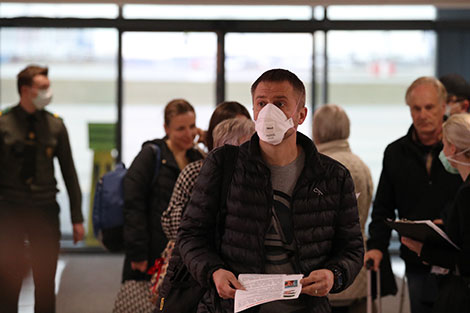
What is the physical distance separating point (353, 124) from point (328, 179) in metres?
7.19

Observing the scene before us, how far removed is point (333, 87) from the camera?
32.7 ft

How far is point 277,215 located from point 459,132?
149cm

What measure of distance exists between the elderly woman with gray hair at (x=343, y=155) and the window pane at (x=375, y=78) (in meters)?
5.10

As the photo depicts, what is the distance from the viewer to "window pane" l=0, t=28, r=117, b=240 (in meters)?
9.79

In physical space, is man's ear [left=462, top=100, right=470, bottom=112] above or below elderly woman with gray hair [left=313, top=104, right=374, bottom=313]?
above

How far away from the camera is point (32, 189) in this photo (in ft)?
17.8

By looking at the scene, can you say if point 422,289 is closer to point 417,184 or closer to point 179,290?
point 417,184

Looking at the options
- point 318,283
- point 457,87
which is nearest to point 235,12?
point 457,87

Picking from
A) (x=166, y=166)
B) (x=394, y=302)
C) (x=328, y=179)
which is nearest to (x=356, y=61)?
(x=394, y=302)

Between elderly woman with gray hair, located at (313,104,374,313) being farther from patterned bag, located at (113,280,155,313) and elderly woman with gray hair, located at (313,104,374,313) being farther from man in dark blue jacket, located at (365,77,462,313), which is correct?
patterned bag, located at (113,280,155,313)

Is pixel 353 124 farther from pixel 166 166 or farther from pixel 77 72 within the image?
pixel 166 166

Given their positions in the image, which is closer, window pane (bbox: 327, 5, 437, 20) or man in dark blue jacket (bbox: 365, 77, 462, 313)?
man in dark blue jacket (bbox: 365, 77, 462, 313)

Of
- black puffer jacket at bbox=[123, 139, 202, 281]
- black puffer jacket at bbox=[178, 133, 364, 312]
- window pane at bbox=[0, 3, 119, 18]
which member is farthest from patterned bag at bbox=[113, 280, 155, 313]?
window pane at bbox=[0, 3, 119, 18]

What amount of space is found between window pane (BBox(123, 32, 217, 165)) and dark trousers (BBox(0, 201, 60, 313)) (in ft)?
13.6
